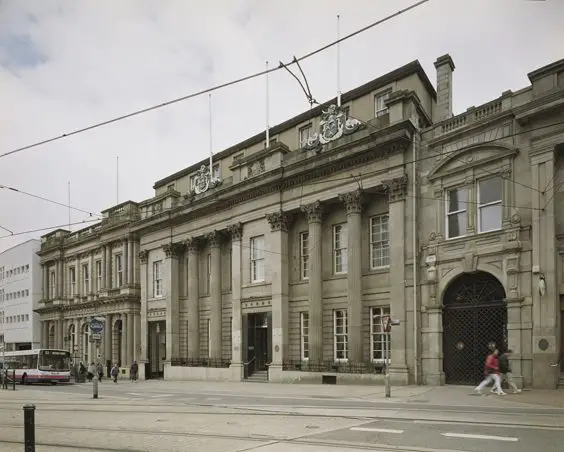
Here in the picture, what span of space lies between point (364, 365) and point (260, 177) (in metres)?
11.8

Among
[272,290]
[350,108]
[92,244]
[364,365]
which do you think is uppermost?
[350,108]

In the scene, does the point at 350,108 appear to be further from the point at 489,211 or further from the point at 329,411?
the point at 329,411

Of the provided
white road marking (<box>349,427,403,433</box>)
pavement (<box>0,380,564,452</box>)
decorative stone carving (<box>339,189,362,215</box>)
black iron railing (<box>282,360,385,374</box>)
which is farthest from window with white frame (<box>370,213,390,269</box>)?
white road marking (<box>349,427,403,433</box>)

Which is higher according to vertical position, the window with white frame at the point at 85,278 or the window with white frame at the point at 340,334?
the window with white frame at the point at 85,278

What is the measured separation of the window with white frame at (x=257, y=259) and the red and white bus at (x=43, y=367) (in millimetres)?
17906

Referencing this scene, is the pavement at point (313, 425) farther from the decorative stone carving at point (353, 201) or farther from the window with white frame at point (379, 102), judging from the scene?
the window with white frame at point (379, 102)

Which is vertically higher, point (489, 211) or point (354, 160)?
point (354, 160)

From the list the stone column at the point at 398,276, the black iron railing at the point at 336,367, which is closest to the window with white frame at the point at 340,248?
the stone column at the point at 398,276


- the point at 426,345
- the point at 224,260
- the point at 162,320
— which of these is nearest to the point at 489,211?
the point at 426,345

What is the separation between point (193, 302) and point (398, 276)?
54.9ft

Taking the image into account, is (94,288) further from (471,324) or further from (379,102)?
(471,324)

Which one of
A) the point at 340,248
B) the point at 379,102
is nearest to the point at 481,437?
the point at 340,248

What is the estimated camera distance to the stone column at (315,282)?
28422 mm

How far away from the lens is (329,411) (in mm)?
15664
